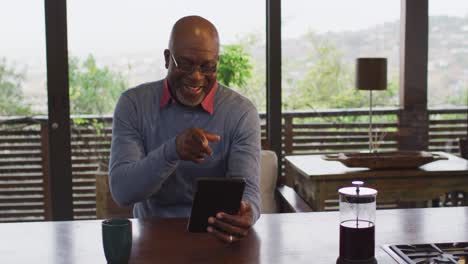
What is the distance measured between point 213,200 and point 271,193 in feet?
4.27

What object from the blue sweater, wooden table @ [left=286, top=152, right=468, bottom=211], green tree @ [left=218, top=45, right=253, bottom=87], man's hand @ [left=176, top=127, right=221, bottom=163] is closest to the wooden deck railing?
green tree @ [left=218, top=45, right=253, bottom=87]

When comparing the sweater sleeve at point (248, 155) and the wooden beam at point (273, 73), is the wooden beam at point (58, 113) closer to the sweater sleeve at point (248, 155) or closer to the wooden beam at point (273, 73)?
the wooden beam at point (273, 73)

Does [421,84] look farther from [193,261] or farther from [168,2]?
[193,261]

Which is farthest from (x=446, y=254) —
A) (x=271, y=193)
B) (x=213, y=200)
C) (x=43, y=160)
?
(x=43, y=160)

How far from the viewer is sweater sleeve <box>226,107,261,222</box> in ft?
6.46

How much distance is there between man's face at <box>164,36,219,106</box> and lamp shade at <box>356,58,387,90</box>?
167 cm

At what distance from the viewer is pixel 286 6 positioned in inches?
153

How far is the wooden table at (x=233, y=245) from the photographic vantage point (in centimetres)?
155

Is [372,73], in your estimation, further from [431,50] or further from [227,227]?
[227,227]

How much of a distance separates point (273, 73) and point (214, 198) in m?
2.38

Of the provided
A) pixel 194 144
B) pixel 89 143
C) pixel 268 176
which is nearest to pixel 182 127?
pixel 194 144

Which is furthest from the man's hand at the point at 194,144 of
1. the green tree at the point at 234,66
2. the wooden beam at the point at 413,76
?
the wooden beam at the point at 413,76

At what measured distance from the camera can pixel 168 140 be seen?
6.43 ft

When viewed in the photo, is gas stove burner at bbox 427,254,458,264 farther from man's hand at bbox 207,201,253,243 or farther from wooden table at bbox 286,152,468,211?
wooden table at bbox 286,152,468,211
